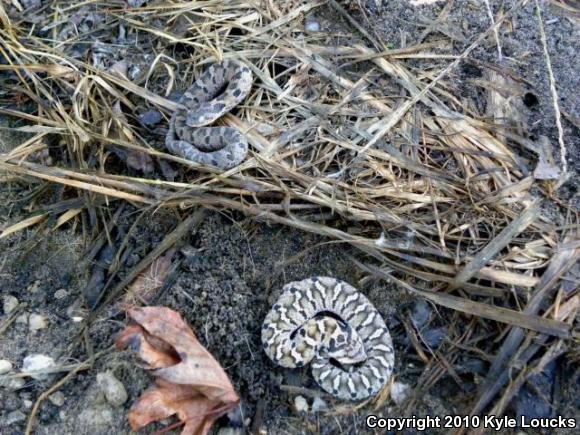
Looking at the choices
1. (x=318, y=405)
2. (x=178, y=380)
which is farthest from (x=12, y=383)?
(x=318, y=405)

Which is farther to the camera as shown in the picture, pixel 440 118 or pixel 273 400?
pixel 440 118

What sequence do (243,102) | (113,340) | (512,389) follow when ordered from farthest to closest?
(243,102) → (113,340) → (512,389)

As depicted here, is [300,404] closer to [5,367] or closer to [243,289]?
[243,289]

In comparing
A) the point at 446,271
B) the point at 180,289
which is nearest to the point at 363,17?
the point at 446,271

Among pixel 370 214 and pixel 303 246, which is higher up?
Answer: pixel 370 214

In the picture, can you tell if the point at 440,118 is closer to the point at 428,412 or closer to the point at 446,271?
the point at 446,271

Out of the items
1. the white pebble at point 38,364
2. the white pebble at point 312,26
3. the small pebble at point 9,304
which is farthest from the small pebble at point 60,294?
the white pebble at point 312,26

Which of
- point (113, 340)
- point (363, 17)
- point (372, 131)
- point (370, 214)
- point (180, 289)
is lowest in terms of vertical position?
point (113, 340)
